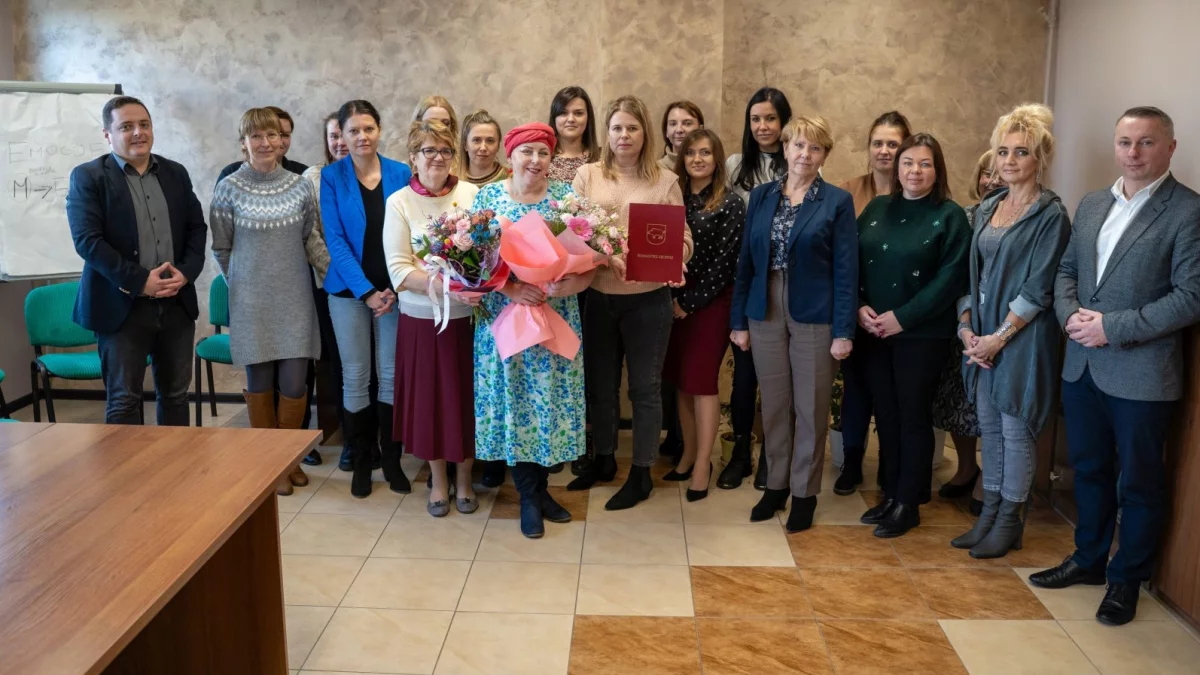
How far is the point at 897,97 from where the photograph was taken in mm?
5328

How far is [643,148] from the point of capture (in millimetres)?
3848

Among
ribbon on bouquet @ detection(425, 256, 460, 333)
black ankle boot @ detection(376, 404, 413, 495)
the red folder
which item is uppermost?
the red folder

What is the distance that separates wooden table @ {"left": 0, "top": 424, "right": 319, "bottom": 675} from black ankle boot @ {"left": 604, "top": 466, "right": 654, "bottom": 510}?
5.73 ft

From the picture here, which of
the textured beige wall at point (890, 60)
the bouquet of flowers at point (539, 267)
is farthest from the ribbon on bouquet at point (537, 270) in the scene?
the textured beige wall at point (890, 60)

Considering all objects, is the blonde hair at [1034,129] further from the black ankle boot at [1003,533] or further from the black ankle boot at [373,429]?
the black ankle boot at [373,429]

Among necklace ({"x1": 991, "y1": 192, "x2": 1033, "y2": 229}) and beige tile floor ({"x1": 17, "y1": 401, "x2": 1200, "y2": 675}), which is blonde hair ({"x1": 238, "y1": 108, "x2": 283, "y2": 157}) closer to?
beige tile floor ({"x1": 17, "y1": 401, "x2": 1200, "y2": 675})

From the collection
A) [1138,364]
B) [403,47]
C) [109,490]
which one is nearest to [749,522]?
[1138,364]

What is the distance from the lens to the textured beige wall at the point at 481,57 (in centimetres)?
529

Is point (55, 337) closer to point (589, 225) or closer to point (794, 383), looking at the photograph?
point (589, 225)

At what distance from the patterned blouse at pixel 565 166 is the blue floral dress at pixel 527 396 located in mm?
357

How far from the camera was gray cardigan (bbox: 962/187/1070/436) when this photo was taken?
3.36 m

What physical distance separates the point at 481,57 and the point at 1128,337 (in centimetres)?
361

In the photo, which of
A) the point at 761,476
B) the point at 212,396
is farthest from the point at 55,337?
the point at 761,476

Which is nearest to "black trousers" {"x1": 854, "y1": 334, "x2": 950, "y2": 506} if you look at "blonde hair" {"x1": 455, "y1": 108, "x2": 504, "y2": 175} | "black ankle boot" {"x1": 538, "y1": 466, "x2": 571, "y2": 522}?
"black ankle boot" {"x1": 538, "y1": 466, "x2": 571, "y2": 522}
